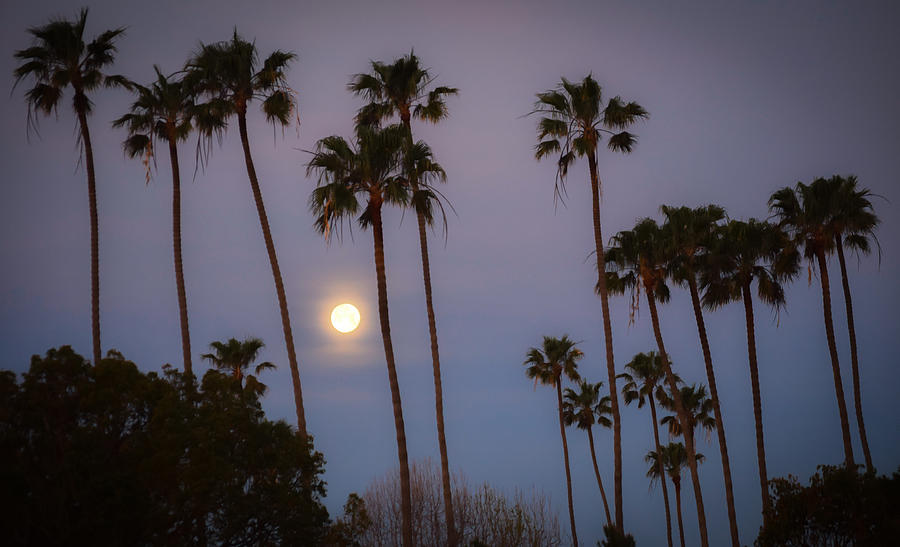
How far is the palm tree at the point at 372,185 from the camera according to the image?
90.6ft

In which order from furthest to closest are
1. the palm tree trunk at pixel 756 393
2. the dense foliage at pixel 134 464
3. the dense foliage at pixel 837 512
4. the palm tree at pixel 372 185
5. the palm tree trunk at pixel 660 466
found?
the palm tree trunk at pixel 660 466, the palm tree trunk at pixel 756 393, the palm tree at pixel 372 185, the dense foliage at pixel 837 512, the dense foliage at pixel 134 464

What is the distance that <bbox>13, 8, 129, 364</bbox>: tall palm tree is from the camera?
97.8 ft

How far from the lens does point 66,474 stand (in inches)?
607

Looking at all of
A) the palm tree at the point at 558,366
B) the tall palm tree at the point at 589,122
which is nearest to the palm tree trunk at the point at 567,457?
the palm tree at the point at 558,366

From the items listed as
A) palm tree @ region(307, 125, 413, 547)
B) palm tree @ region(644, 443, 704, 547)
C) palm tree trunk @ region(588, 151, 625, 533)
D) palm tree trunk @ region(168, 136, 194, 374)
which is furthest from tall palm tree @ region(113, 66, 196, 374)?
palm tree @ region(644, 443, 704, 547)

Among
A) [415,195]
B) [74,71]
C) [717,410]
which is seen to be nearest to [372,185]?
[415,195]

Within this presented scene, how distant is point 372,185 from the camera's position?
28031 mm

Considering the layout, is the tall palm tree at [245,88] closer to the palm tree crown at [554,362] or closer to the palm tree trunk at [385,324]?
the palm tree trunk at [385,324]

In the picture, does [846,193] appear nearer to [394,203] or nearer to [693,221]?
[693,221]

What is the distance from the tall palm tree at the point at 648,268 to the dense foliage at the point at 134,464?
75.6ft

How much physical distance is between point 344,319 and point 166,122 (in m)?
23.0

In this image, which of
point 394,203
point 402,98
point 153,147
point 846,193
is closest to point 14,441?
point 394,203

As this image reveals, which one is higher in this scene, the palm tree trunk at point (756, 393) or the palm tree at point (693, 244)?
the palm tree at point (693, 244)

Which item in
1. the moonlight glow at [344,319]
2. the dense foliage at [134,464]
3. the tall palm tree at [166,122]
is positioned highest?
the tall palm tree at [166,122]
